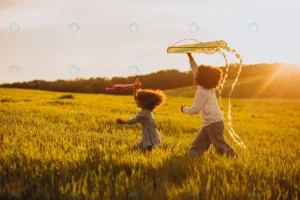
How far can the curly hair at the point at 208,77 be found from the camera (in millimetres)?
6156

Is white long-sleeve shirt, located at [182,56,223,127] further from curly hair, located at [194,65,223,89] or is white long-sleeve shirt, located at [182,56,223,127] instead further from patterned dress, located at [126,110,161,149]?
patterned dress, located at [126,110,161,149]

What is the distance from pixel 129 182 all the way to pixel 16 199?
1.14 metres

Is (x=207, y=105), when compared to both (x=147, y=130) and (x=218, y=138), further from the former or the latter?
(x=147, y=130)

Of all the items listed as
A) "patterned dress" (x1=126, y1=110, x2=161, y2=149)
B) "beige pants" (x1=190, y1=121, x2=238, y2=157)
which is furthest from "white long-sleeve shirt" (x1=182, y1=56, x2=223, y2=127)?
"patterned dress" (x1=126, y1=110, x2=161, y2=149)

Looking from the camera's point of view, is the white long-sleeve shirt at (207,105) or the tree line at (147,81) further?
the tree line at (147,81)

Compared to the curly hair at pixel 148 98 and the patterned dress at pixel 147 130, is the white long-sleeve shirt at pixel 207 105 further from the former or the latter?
the patterned dress at pixel 147 130

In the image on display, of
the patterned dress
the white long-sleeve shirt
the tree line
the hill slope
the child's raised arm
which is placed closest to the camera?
the white long-sleeve shirt

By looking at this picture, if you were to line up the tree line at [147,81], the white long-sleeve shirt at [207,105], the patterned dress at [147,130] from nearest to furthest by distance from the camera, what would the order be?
the white long-sleeve shirt at [207,105], the patterned dress at [147,130], the tree line at [147,81]

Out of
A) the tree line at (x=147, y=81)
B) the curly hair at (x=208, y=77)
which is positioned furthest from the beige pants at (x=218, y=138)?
the tree line at (x=147, y=81)

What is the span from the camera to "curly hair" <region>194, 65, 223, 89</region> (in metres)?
6.16

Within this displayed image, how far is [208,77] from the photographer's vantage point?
615 cm

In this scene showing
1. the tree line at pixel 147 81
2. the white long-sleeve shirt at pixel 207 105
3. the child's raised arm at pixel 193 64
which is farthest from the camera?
the tree line at pixel 147 81

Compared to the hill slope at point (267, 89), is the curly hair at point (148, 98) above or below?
above

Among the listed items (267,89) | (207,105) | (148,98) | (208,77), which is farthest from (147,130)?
(267,89)
